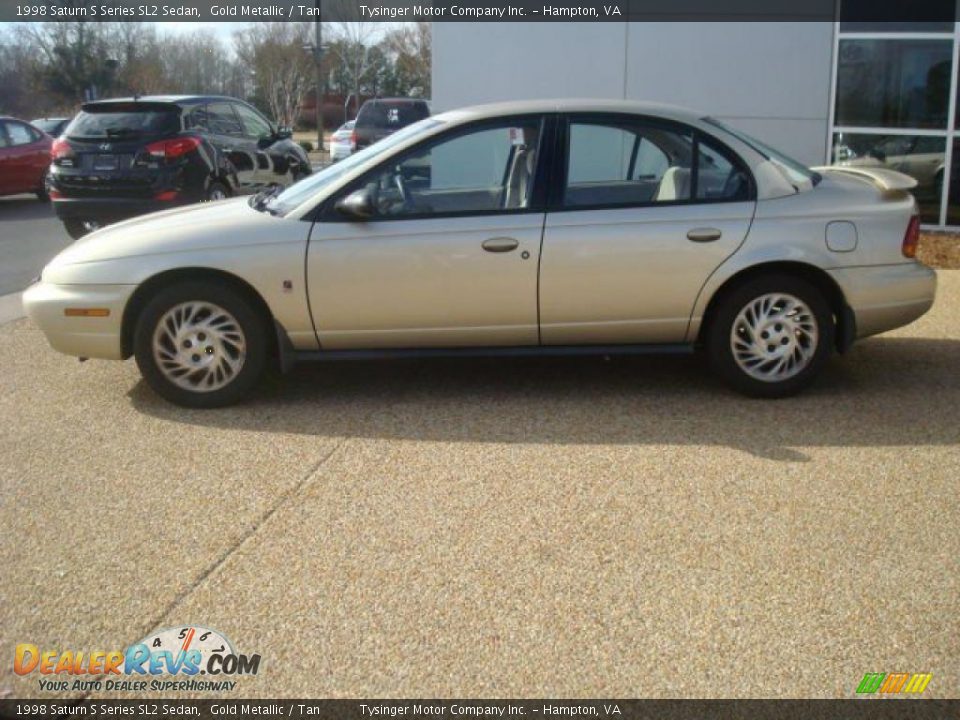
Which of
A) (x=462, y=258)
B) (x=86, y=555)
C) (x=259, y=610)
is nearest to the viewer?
(x=259, y=610)

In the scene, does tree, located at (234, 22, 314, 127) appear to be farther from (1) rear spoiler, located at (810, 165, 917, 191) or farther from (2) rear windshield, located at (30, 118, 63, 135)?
(1) rear spoiler, located at (810, 165, 917, 191)

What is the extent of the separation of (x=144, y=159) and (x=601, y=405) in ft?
24.6

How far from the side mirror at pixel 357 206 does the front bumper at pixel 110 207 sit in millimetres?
6347

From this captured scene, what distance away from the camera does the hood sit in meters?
5.96

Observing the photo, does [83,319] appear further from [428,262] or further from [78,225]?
[78,225]

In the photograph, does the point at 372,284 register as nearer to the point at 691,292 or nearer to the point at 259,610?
the point at 691,292

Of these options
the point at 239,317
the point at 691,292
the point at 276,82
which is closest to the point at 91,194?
the point at 239,317

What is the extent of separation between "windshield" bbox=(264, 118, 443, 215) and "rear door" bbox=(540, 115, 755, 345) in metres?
0.89

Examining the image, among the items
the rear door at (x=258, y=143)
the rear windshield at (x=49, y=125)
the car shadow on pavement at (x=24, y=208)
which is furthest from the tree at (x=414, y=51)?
the rear door at (x=258, y=143)

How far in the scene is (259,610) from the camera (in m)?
3.73

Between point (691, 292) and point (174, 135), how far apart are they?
7.65m

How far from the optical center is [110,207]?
12.0 metres

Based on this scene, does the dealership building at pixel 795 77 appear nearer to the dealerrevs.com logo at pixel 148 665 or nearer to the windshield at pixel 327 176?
the windshield at pixel 327 176

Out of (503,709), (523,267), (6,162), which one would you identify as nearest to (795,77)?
(523,267)
